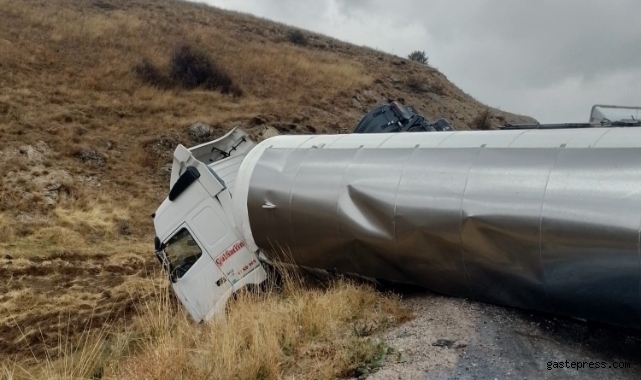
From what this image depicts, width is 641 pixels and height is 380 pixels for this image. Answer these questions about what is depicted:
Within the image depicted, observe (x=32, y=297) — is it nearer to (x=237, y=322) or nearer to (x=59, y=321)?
(x=59, y=321)

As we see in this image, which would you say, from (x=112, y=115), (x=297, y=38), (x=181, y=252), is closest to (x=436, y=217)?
(x=181, y=252)

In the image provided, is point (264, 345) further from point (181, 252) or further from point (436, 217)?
point (181, 252)

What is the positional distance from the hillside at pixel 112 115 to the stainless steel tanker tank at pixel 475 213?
145 inches

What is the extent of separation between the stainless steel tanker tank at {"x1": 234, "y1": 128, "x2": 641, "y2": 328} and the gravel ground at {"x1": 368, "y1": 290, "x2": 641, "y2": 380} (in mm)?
251

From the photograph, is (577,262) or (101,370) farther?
(101,370)

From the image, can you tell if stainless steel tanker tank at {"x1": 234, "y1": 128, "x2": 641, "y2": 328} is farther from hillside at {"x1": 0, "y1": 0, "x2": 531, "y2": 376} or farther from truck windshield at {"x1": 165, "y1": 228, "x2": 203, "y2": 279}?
hillside at {"x1": 0, "y1": 0, "x2": 531, "y2": 376}

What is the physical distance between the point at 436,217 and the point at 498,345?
1384mm

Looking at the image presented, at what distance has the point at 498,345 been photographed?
4.95 meters

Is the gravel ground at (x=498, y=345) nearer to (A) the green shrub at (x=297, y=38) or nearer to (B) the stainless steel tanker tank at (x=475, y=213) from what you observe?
(B) the stainless steel tanker tank at (x=475, y=213)

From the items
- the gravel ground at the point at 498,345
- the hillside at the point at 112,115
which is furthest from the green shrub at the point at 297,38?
the gravel ground at the point at 498,345

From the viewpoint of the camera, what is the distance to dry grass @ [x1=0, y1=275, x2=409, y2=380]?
15.1 feet

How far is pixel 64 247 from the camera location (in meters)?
12.3

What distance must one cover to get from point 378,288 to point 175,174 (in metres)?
3.87

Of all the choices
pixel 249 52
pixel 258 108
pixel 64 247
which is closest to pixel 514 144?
pixel 64 247
